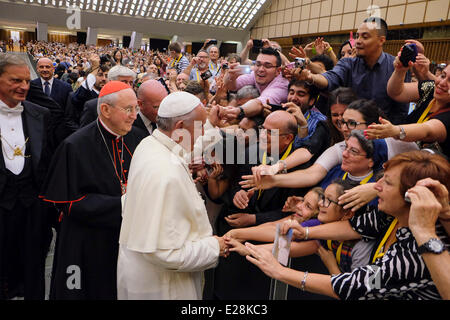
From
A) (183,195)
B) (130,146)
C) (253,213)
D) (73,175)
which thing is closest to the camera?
(183,195)

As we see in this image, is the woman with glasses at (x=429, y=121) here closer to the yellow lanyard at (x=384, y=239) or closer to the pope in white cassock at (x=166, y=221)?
the yellow lanyard at (x=384, y=239)

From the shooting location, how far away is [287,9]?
77.2 ft

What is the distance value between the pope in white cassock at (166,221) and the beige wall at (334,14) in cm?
804

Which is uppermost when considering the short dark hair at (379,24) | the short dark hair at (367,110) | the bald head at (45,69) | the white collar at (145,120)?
the short dark hair at (379,24)

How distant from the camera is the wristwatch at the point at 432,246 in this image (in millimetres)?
1128

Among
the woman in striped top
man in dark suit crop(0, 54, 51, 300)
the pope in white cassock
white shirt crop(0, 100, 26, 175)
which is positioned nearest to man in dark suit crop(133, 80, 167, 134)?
man in dark suit crop(0, 54, 51, 300)

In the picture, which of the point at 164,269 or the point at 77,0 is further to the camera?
the point at 77,0

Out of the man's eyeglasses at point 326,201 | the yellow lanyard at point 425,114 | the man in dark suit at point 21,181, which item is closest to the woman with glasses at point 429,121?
the yellow lanyard at point 425,114

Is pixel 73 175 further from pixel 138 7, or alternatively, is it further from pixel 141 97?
pixel 138 7

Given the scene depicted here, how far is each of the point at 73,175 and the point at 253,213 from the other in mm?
1316

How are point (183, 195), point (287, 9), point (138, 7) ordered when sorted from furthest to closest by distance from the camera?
point (138, 7) < point (287, 9) < point (183, 195)

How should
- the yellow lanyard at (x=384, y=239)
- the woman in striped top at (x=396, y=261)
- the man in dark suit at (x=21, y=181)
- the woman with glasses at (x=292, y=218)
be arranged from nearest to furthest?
the woman in striped top at (x=396, y=261) < the yellow lanyard at (x=384, y=239) < the woman with glasses at (x=292, y=218) < the man in dark suit at (x=21, y=181)

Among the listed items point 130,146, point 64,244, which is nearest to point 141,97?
point 130,146

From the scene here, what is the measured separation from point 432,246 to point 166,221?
3.67ft
